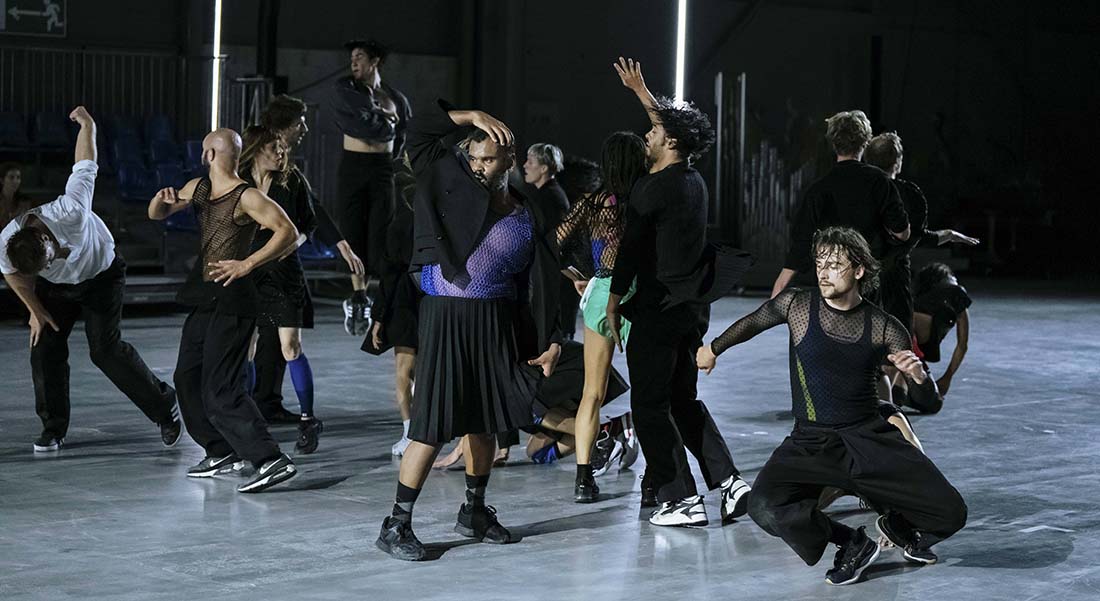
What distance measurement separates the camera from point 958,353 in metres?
10.3

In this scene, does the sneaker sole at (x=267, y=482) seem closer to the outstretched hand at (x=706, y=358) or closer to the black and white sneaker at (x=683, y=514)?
the black and white sneaker at (x=683, y=514)

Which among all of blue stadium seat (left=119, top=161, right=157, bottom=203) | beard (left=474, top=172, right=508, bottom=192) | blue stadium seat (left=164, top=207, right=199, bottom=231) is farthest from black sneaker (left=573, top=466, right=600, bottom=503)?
blue stadium seat (left=119, top=161, right=157, bottom=203)

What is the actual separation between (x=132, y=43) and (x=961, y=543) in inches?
553

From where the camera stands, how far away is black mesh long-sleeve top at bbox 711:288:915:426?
221 inches

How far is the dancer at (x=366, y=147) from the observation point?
10.1 meters

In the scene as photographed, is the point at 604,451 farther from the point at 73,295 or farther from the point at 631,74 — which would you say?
the point at 73,295

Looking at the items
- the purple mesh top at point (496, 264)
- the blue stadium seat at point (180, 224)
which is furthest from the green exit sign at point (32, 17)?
the purple mesh top at point (496, 264)

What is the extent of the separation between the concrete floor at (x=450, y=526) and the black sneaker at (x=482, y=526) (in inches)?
2.4

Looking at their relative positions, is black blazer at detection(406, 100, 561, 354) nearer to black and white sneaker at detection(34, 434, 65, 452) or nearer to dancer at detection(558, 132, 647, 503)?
dancer at detection(558, 132, 647, 503)

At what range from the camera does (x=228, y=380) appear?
7082 mm

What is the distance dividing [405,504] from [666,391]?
1240 millimetres

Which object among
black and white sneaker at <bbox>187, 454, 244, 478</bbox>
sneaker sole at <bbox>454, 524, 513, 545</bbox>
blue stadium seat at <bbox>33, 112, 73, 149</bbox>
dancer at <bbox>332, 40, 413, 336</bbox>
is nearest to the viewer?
sneaker sole at <bbox>454, 524, 513, 545</bbox>

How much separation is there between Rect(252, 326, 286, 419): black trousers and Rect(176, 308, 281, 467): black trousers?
1533 mm

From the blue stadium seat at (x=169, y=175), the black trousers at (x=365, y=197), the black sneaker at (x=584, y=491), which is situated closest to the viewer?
the black sneaker at (x=584, y=491)
